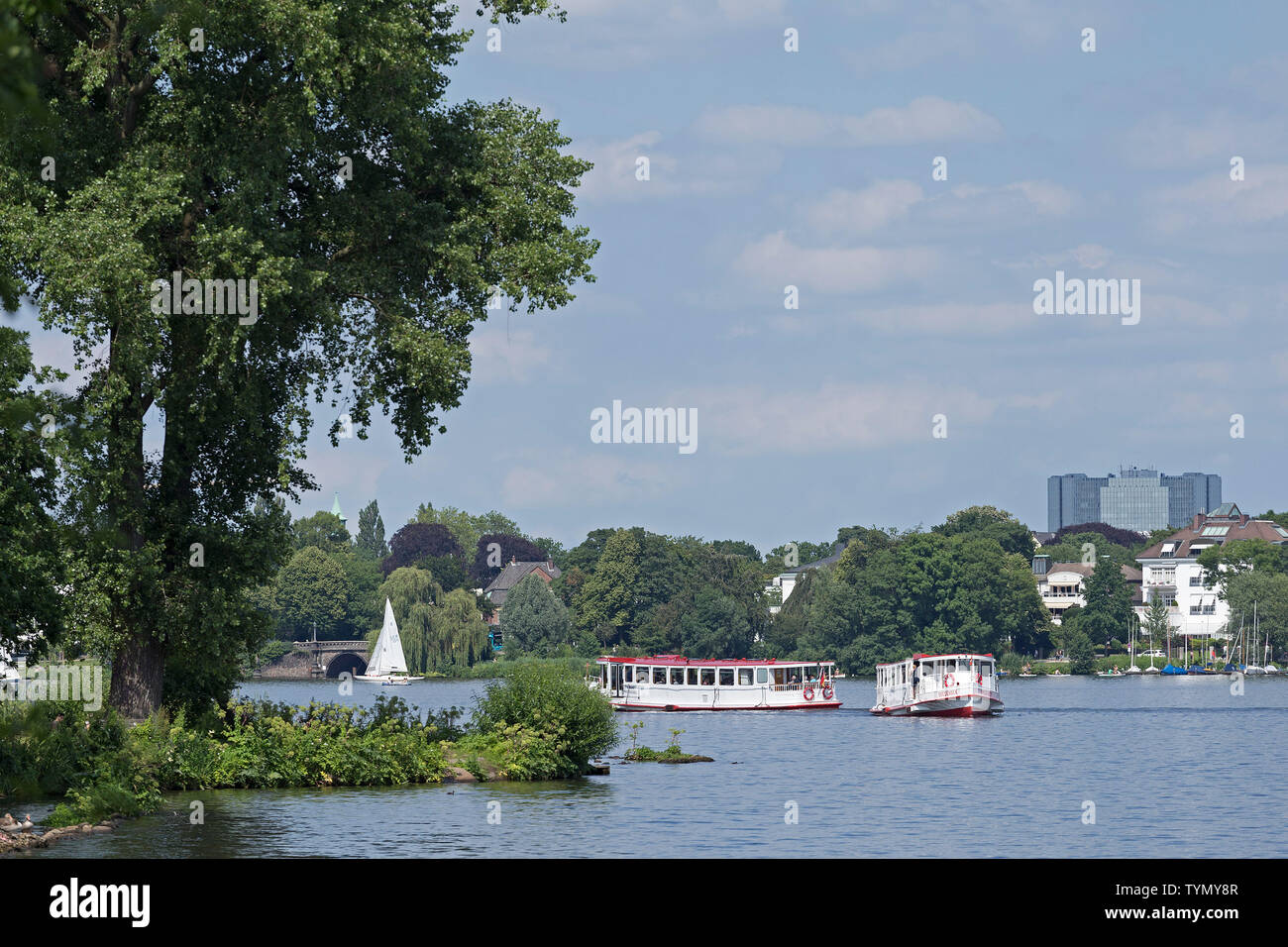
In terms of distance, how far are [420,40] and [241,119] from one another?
158 inches

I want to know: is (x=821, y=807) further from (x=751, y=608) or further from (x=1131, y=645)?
(x=1131, y=645)

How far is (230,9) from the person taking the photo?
26.6 metres

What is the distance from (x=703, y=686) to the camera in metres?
89.2

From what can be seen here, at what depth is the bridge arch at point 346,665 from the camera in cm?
16300

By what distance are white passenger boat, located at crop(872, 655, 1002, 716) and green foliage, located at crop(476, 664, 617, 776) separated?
48.7 metres

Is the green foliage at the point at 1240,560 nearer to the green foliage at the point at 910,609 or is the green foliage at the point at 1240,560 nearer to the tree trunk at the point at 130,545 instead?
the green foliage at the point at 910,609

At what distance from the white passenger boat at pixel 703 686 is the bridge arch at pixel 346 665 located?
7857 cm

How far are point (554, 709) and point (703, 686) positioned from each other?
177 feet

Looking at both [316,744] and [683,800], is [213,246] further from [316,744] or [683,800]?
[683,800]

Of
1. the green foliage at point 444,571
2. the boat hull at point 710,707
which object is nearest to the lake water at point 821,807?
the boat hull at point 710,707

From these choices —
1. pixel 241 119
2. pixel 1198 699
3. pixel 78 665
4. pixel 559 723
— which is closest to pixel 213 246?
pixel 241 119

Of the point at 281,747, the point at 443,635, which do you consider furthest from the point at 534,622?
the point at 281,747

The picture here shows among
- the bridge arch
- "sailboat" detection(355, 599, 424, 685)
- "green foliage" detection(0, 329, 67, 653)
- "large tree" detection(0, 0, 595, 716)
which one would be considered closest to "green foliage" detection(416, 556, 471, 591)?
the bridge arch

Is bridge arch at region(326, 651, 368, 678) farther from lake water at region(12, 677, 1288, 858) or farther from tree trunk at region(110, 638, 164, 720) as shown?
tree trunk at region(110, 638, 164, 720)
